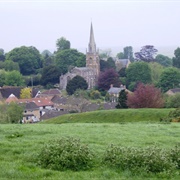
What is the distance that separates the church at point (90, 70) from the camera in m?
102

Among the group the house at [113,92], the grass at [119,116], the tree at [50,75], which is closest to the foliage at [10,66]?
the tree at [50,75]

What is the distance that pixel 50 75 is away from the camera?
102062 mm

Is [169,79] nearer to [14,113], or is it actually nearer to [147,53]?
[14,113]

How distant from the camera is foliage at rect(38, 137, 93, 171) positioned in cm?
1096

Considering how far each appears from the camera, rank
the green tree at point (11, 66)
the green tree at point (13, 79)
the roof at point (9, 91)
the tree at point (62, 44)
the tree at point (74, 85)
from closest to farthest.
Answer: the roof at point (9, 91), the tree at point (74, 85), the green tree at point (13, 79), the green tree at point (11, 66), the tree at point (62, 44)

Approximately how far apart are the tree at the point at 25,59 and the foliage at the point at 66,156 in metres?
107

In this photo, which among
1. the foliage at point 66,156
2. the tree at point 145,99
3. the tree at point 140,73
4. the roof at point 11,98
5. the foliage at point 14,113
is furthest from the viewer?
the tree at point 140,73

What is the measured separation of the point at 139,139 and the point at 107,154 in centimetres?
491

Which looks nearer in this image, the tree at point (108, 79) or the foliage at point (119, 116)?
the foliage at point (119, 116)

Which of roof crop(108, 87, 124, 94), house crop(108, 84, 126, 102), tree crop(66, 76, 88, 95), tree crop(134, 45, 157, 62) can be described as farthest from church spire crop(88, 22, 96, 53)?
tree crop(134, 45, 157, 62)

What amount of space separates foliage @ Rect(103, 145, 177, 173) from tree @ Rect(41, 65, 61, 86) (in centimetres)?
9138

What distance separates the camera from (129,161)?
36.2 feet

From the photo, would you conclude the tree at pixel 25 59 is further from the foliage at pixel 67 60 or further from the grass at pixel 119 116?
the grass at pixel 119 116

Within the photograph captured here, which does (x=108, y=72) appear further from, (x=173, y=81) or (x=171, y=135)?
(x=171, y=135)
